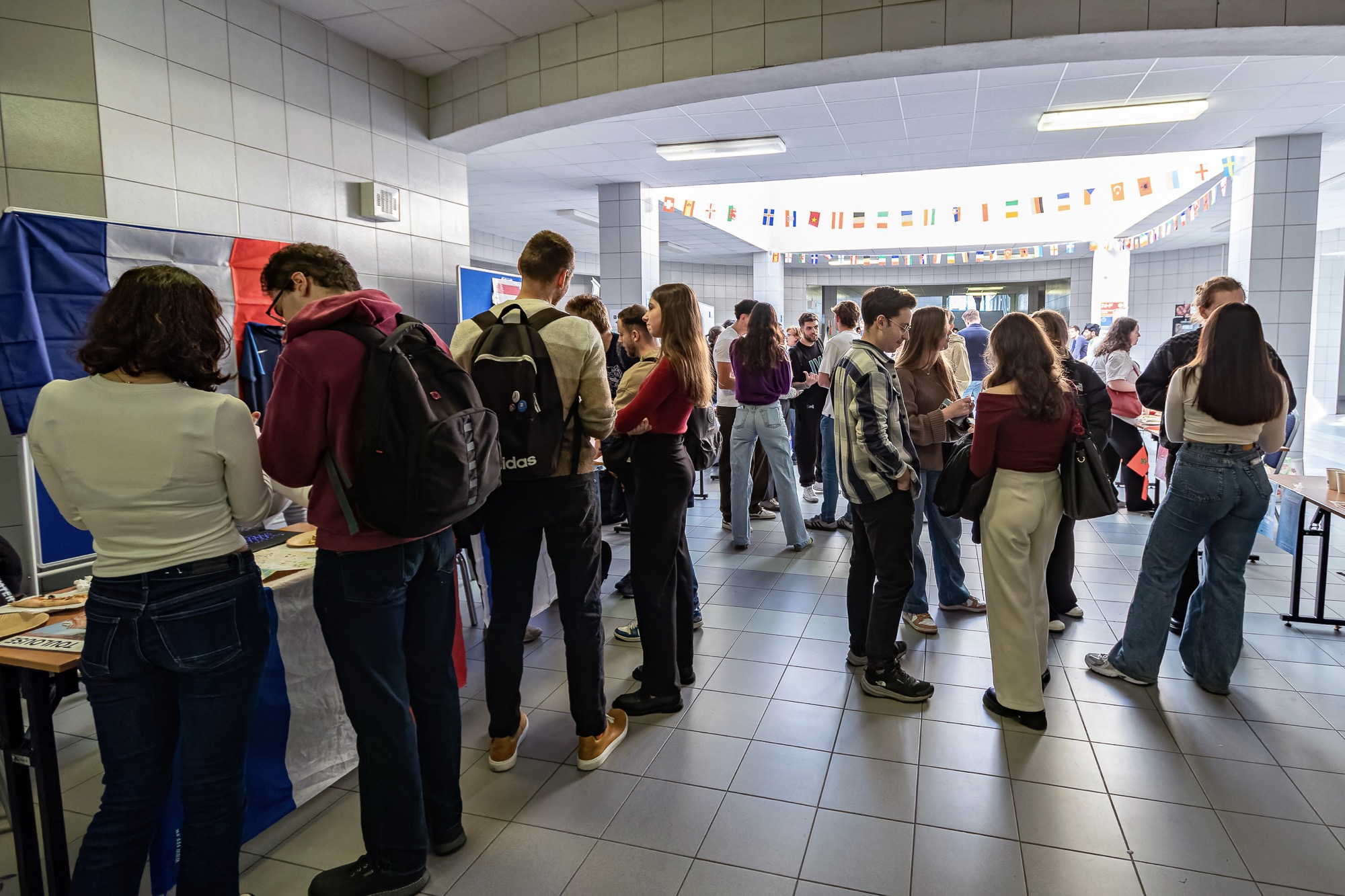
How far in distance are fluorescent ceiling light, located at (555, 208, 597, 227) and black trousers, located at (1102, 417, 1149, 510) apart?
6.42m

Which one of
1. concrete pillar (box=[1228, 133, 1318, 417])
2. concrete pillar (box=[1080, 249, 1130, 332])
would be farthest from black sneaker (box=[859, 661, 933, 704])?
concrete pillar (box=[1080, 249, 1130, 332])

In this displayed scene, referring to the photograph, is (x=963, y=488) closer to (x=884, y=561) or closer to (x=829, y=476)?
(x=884, y=561)

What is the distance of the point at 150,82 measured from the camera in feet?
11.0

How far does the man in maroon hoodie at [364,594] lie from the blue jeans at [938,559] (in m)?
2.32

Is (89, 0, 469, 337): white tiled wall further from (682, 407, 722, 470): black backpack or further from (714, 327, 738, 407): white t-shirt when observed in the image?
(682, 407, 722, 470): black backpack

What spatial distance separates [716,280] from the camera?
15000 mm

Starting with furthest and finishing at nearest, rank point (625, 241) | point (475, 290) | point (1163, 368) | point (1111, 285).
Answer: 1. point (1111, 285)
2. point (625, 241)
3. point (475, 290)
4. point (1163, 368)

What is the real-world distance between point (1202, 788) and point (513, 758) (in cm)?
218

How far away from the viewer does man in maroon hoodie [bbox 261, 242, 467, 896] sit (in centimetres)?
167

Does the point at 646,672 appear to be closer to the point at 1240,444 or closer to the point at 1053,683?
the point at 1053,683

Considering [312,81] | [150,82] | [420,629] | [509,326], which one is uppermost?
[312,81]

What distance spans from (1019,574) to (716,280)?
12955mm

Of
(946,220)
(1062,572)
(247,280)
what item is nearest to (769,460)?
(1062,572)

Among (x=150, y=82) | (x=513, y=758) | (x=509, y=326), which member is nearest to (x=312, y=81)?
(x=150, y=82)
